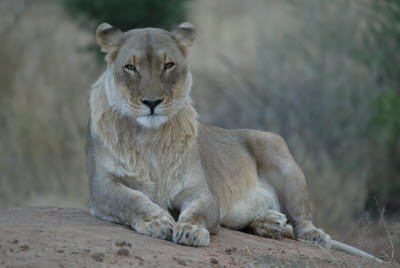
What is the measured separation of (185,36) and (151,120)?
959 millimetres

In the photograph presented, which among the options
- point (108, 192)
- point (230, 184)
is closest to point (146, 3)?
point (230, 184)

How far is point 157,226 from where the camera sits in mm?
4590

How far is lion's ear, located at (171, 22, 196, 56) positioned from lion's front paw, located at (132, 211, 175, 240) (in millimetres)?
1461

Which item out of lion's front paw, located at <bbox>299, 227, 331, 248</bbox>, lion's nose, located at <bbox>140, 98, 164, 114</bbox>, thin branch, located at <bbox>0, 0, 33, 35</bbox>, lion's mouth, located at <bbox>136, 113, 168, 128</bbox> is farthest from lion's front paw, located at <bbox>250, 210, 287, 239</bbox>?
thin branch, located at <bbox>0, 0, 33, 35</bbox>

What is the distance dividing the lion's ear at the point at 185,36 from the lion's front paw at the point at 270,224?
1.55 meters

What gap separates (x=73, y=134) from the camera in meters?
11.0

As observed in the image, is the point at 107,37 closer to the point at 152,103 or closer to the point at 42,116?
the point at 152,103

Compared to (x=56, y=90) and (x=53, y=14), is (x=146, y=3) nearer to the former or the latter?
(x=56, y=90)

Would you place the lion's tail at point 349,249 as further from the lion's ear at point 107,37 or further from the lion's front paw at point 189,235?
the lion's ear at point 107,37

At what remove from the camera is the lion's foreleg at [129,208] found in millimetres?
4609

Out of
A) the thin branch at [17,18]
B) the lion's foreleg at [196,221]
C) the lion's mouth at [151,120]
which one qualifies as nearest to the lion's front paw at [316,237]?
the lion's foreleg at [196,221]

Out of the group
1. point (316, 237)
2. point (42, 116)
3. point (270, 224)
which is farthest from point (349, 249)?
point (42, 116)

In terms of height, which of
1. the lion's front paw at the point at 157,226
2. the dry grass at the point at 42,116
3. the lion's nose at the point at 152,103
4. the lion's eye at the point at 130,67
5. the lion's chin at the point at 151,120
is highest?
the lion's eye at the point at 130,67

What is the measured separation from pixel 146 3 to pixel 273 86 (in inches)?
104
